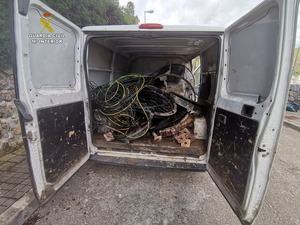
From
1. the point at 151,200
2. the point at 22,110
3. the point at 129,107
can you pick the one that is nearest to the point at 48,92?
the point at 22,110

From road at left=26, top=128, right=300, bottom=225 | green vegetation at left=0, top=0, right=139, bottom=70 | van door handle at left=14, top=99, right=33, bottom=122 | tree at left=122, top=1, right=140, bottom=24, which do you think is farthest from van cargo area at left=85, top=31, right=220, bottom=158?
tree at left=122, top=1, right=140, bottom=24

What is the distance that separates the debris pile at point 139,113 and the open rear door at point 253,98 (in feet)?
2.34

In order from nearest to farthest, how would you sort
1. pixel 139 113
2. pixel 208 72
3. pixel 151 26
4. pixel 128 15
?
1. pixel 151 26
2. pixel 139 113
3. pixel 208 72
4. pixel 128 15

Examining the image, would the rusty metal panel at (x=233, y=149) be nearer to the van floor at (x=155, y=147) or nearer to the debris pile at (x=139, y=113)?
the van floor at (x=155, y=147)

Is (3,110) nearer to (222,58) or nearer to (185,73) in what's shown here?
(222,58)

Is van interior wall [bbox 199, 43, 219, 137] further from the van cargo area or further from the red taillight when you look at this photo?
the red taillight

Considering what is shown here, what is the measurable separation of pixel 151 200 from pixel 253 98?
4.83 feet

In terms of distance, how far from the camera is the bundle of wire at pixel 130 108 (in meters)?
2.29

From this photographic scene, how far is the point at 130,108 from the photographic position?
2354 millimetres

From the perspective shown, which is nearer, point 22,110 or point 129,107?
point 22,110

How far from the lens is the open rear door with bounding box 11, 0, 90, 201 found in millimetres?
1195

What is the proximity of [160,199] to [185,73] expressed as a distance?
2603 millimetres

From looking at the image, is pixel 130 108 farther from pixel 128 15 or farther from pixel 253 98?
pixel 128 15

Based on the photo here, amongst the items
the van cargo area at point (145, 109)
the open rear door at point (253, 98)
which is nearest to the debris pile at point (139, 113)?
the van cargo area at point (145, 109)
